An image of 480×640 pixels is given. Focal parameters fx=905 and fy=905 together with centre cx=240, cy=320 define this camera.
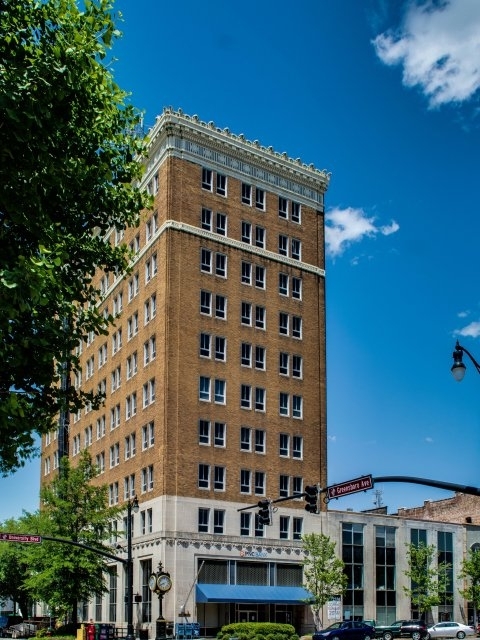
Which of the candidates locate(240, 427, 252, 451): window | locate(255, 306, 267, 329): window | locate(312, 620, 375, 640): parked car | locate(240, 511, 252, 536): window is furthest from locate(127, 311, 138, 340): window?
locate(312, 620, 375, 640): parked car

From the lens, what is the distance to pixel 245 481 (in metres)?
68.4

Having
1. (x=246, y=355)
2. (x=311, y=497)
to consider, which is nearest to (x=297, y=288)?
(x=246, y=355)

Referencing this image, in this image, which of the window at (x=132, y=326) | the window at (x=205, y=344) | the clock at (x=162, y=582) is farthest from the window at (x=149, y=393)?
the clock at (x=162, y=582)

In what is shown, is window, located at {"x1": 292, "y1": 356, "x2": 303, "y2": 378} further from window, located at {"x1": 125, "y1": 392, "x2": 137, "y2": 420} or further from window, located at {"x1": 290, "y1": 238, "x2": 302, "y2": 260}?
window, located at {"x1": 125, "y1": 392, "x2": 137, "y2": 420}

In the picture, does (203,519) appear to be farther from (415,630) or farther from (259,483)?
(415,630)

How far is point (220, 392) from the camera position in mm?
68625

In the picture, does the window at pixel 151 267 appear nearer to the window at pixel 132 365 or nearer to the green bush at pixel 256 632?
the window at pixel 132 365

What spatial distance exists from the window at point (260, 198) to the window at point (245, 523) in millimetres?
25029

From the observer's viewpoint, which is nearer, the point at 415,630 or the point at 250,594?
the point at 250,594

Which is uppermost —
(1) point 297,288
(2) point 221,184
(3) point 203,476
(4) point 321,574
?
(2) point 221,184

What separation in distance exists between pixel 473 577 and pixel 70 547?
128 feet

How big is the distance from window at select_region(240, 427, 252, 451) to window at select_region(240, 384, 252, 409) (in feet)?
5.77

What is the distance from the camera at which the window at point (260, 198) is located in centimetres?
7531

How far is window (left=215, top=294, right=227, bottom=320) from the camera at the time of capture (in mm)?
69787
